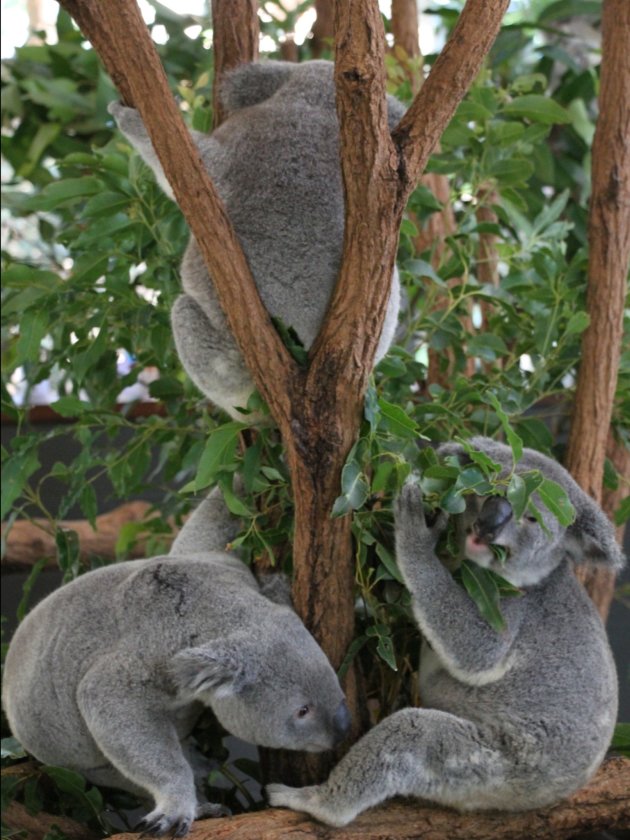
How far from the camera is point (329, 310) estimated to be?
2141mm

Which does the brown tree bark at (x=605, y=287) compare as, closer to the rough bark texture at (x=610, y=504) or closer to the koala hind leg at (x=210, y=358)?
the rough bark texture at (x=610, y=504)

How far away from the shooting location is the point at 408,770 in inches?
86.8

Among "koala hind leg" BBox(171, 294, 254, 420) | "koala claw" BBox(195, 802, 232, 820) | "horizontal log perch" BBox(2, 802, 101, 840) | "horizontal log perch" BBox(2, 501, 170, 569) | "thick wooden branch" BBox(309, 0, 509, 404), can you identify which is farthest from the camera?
"horizontal log perch" BBox(2, 501, 170, 569)

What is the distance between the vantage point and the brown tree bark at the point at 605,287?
9.47 feet

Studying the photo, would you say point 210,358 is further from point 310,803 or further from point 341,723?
point 310,803

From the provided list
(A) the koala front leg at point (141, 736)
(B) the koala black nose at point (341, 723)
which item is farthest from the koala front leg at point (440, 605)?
(A) the koala front leg at point (141, 736)

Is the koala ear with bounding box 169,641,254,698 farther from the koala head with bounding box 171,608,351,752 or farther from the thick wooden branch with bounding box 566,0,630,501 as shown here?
the thick wooden branch with bounding box 566,0,630,501

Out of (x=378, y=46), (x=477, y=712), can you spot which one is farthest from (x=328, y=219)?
(x=477, y=712)

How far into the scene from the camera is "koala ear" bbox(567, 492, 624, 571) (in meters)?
2.35

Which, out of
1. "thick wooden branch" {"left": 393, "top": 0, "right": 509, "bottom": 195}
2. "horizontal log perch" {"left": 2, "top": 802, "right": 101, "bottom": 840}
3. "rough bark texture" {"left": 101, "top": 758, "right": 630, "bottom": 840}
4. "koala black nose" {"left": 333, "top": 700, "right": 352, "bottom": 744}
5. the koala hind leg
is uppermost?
"thick wooden branch" {"left": 393, "top": 0, "right": 509, "bottom": 195}

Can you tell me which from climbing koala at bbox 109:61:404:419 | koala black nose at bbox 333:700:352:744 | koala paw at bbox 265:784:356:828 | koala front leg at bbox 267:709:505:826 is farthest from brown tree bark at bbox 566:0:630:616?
koala paw at bbox 265:784:356:828

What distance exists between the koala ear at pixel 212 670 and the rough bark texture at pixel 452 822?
29 cm

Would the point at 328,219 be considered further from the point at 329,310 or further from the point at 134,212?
the point at 134,212

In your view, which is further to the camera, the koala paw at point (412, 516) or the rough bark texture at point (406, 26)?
the rough bark texture at point (406, 26)
